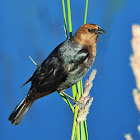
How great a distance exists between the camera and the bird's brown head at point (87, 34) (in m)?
0.60

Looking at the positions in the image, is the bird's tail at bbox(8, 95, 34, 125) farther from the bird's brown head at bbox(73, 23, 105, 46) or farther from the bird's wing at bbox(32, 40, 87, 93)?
the bird's brown head at bbox(73, 23, 105, 46)

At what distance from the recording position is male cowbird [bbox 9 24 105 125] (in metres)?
0.58

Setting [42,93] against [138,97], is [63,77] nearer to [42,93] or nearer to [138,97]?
[42,93]

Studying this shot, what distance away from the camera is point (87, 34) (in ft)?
2.04

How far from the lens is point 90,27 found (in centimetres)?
61

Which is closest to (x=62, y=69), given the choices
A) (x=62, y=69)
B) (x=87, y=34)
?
(x=62, y=69)

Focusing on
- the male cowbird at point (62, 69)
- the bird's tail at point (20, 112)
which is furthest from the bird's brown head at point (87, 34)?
the bird's tail at point (20, 112)

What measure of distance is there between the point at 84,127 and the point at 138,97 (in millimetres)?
193

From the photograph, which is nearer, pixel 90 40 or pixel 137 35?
pixel 137 35

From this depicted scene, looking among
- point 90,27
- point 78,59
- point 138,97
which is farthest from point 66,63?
point 138,97

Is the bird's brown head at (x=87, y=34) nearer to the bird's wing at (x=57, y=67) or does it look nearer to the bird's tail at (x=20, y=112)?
the bird's wing at (x=57, y=67)

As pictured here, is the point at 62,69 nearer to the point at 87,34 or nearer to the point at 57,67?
the point at 57,67

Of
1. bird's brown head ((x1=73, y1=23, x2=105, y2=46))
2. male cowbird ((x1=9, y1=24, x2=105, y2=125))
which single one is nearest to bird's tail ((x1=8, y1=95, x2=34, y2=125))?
male cowbird ((x1=9, y1=24, x2=105, y2=125))

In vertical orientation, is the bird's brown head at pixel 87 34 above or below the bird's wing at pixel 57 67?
above
